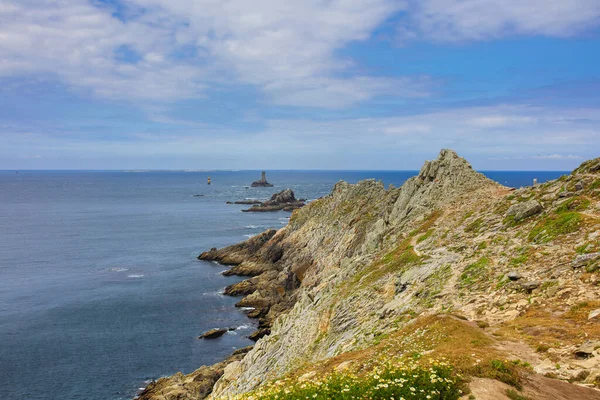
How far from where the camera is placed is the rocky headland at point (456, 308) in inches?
528

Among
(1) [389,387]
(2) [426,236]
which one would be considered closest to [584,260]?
(1) [389,387]

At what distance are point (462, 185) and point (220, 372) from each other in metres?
34.8

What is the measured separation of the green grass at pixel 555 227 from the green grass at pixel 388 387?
52.2 feet

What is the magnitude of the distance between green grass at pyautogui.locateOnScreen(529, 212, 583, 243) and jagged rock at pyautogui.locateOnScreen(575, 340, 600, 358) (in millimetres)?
11312

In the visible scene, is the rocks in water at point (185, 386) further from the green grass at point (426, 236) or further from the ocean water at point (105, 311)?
the green grass at point (426, 236)

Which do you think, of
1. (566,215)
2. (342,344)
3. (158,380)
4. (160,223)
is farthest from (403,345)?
(160,223)

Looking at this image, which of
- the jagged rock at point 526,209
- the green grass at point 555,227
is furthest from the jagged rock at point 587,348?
the jagged rock at point 526,209

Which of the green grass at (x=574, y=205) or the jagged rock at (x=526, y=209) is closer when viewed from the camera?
the green grass at (x=574, y=205)

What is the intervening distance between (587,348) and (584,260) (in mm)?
7390

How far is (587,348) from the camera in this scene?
560 inches

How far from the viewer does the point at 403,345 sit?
1853 centimetres

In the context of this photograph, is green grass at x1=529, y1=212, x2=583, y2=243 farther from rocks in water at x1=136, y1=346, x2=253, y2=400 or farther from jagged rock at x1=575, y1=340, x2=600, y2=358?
rocks in water at x1=136, y1=346, x2=253, y2=400

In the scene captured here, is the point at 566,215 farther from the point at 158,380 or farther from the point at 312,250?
the point at 312,250

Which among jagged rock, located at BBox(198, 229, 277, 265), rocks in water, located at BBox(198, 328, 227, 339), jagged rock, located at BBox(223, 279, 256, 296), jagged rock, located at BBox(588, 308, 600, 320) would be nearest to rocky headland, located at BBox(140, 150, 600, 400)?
jagged rock, located at BBox(588, 308, 600, 320)
